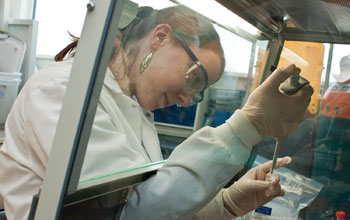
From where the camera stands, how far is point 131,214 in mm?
994

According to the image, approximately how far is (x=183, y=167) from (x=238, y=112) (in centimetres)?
23

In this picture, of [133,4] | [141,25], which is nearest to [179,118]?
[141,25]

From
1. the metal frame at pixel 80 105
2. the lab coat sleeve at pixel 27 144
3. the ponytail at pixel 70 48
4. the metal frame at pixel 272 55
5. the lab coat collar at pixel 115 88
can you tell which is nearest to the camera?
the metal frame at pixel 80 105

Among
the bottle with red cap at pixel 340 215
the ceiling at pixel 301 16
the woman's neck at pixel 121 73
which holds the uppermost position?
the ceiling at pixel 301 16

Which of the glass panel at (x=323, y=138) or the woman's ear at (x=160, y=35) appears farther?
the glass panel at (x=323, y=138)

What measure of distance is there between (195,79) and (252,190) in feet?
1.39

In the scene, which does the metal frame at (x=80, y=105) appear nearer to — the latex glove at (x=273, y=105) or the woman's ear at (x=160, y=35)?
the woman's ear at (x=160, y=35)

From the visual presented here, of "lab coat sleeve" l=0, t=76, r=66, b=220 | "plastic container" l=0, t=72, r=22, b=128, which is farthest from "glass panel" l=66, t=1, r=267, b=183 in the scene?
"plastic container" l=0, t=72, r=22, b=128

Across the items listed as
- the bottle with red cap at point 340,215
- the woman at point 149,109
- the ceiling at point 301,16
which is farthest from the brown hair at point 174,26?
the bottle with red cap at point 340,215

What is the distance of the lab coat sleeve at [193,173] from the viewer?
99cm

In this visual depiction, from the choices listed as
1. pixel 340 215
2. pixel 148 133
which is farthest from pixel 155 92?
pixel 340 215

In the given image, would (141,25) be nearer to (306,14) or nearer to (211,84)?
(211,84)

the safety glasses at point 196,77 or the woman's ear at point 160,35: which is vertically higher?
the woman's ear at point 160,35

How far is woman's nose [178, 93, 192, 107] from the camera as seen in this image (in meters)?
1.14
